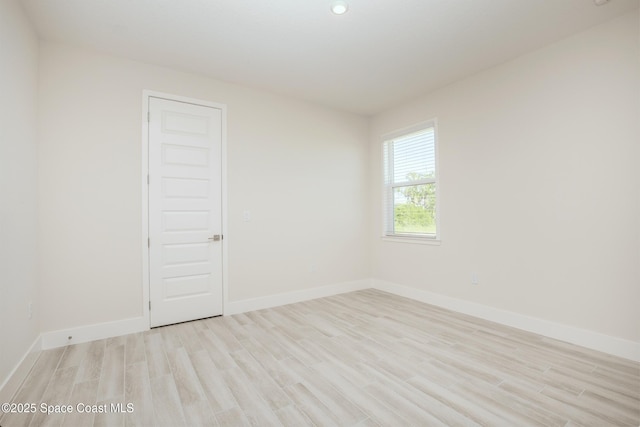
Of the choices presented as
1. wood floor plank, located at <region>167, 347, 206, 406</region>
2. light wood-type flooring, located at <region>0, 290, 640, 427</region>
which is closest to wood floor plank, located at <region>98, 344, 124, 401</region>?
Answer: light wood-type flooring, located at <region>0, 290, 640, 427</region>

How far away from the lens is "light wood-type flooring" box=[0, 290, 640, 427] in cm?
177

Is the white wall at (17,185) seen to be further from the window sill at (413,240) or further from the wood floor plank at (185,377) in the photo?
the window sill at (413,240)

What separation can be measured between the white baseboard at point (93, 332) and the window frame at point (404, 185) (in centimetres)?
341

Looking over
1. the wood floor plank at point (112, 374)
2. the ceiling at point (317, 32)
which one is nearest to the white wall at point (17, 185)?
the ceiling at point (317, 32)

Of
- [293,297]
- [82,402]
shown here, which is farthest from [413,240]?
[82,402]

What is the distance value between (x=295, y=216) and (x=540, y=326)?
303 cm

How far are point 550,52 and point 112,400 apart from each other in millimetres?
4612

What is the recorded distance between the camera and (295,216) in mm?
4262

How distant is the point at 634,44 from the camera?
8.00 feet

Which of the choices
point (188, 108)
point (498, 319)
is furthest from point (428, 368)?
point (188, 108)

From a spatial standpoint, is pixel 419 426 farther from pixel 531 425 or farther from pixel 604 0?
pixel 604 0

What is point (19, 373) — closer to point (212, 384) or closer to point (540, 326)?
point (212, 384)

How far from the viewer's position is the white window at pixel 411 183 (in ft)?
13.5

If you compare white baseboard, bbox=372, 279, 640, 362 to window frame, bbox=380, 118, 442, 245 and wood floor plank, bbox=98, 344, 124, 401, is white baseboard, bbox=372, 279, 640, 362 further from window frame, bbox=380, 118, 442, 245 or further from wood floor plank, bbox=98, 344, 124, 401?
wood floor plank, bbox=98, 344, 124, 401
